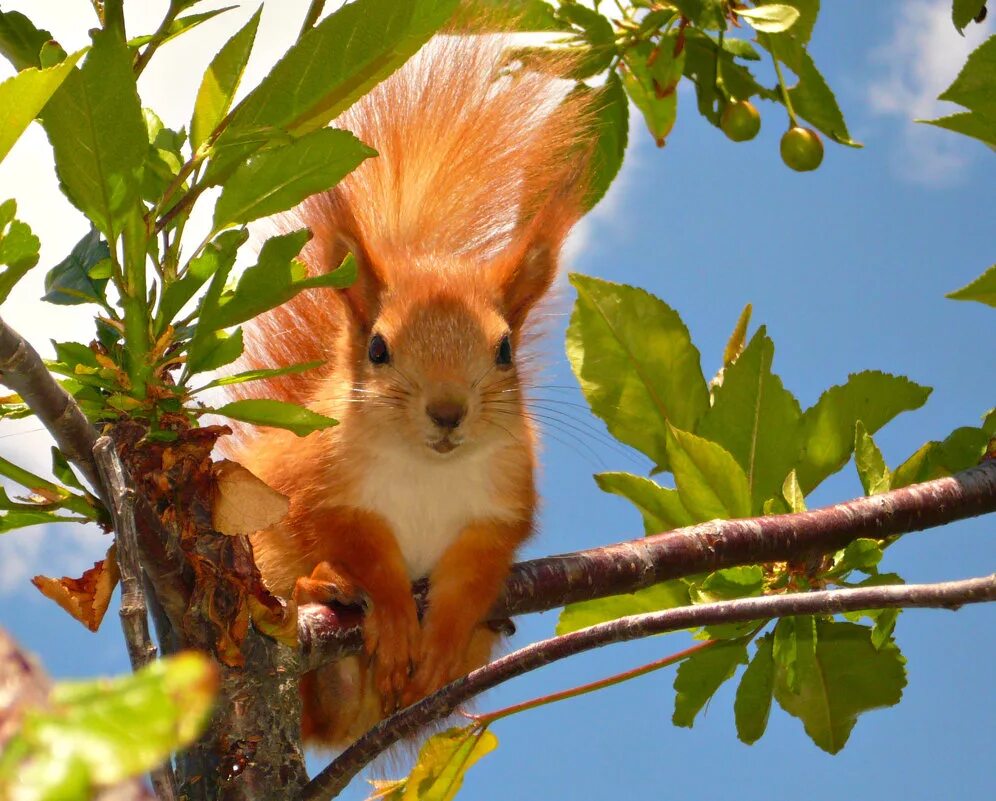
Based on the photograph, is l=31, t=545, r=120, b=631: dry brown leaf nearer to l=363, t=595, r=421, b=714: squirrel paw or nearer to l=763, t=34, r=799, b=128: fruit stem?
l=363, t=595, r=421, b=714: squirrel paw

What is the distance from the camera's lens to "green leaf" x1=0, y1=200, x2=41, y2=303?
3.59 ft

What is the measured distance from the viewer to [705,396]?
192 cm

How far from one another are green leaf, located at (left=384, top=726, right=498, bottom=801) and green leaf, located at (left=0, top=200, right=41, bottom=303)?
2.39 ft

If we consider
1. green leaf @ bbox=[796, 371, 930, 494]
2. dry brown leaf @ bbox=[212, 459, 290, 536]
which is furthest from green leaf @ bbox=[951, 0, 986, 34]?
dry brown leaf @ bbox=[212, 459, 290, 536]

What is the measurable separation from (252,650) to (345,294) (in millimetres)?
1016

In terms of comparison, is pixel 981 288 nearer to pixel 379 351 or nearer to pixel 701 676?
pixel 701 676

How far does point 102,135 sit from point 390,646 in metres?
0.92

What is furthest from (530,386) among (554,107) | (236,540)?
(236,540)

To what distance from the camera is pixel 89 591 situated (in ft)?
4.34

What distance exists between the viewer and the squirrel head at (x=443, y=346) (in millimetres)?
2008

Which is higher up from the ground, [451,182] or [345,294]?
[451,182]

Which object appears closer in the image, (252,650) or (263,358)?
(252,650)

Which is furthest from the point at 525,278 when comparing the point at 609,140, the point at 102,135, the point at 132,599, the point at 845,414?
the point at 132,599

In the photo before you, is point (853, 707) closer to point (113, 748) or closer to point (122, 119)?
point (122, 119)
